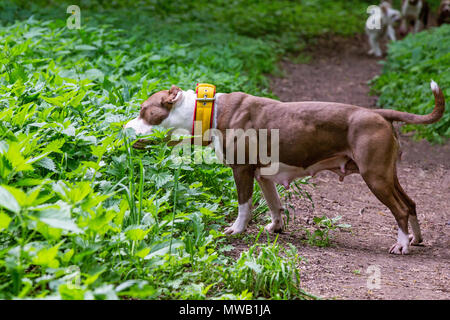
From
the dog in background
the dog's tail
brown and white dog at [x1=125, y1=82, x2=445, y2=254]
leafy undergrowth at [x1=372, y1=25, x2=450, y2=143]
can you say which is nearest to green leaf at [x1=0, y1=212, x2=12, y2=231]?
brown and white dog at [x1=125, y1=82, x2=445, y2=254]

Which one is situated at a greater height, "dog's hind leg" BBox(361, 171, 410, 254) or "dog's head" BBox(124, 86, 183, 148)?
"dog's head" BBox(124, 86, 183, 148)

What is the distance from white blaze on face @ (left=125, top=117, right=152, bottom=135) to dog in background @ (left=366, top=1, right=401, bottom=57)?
10744 mm

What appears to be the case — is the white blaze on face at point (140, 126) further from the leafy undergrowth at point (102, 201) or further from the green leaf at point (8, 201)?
the green leaf at point (8, 201)

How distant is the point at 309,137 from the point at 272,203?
647 mm

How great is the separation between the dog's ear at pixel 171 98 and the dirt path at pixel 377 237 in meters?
1.18

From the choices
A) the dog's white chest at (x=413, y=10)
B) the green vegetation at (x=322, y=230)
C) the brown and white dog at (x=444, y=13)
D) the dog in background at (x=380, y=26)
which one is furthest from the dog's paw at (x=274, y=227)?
the dog's white chest at (x=413, y=10)

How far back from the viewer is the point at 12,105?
186 inches

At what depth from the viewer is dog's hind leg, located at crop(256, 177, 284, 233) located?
477 cm

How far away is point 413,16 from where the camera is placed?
635 inches

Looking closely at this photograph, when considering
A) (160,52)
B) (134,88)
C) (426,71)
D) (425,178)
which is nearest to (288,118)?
(134,88)

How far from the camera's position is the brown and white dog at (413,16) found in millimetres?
16031

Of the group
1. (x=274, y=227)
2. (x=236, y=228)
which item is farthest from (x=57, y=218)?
(x=274, y=227)

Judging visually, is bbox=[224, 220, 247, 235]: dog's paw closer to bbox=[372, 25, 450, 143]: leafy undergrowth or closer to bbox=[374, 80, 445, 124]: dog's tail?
bbox=[374, 80, 445, 124]: dog's tail
